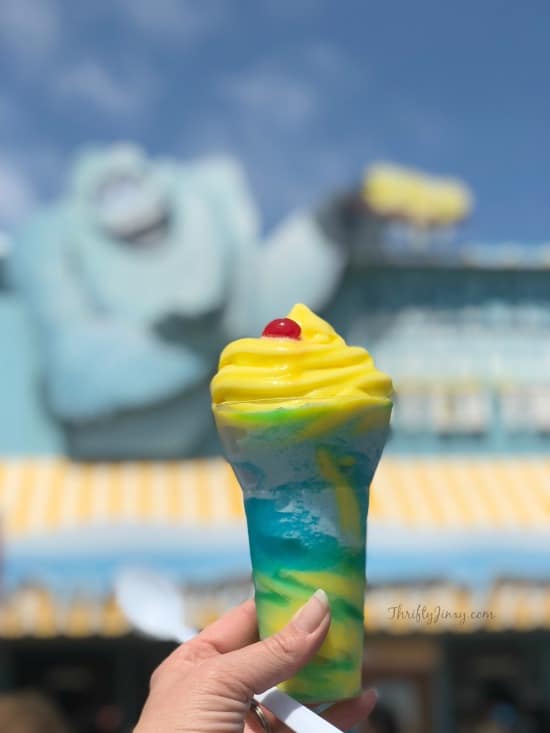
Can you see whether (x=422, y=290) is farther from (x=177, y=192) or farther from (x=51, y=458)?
(x=51, y=458)

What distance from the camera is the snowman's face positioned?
7188 mm

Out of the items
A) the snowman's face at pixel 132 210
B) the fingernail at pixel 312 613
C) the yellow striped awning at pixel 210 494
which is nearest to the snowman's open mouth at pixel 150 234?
the snowman's face at pixel 132 210

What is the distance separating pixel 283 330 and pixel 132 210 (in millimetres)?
5878

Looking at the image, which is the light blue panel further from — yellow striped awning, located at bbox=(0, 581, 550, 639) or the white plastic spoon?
the white plastic spoon

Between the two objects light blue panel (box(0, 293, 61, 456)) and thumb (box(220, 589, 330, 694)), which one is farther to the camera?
light blue panel (box(0, 293, 61, 456))

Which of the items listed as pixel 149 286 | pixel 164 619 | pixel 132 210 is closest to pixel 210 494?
pixel 149 286

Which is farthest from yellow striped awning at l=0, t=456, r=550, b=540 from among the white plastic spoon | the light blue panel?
the white plastic spoon

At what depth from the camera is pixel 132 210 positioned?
720 cm

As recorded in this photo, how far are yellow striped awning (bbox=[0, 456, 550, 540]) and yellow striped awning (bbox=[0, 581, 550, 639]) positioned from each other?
0.63 metres

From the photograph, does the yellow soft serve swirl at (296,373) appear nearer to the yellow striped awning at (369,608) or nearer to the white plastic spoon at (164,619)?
the white plastic spoon at (164,619)

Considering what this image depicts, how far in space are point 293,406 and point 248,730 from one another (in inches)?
27.0

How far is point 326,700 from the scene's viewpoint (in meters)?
1.51

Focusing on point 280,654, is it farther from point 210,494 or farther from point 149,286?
point 149,286

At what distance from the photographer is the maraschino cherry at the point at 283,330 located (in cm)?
164
